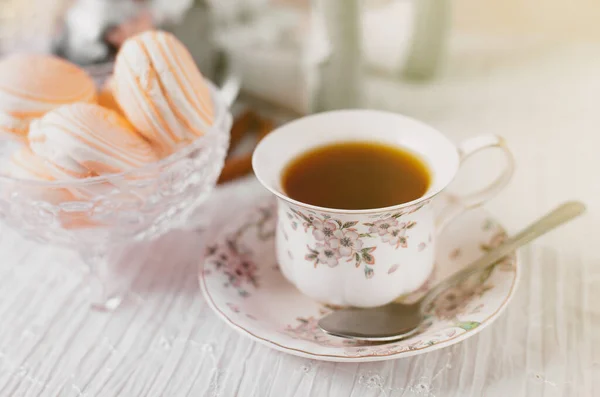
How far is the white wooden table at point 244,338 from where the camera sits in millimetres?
539

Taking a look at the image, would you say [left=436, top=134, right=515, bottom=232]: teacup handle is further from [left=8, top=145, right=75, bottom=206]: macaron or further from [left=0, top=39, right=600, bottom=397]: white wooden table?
[left=8, top=145, right=75, bottom=206]: macaron

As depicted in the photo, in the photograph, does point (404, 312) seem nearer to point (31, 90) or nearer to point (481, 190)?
point (481, 190)

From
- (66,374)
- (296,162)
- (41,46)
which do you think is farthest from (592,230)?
(41,46)

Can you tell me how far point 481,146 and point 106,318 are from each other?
1.34 ft

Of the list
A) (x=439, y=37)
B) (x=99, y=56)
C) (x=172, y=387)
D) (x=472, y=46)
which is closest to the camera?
(x=172, y=387)

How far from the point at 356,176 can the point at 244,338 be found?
198 millimetres

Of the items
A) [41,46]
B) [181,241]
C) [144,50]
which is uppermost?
[144,50]

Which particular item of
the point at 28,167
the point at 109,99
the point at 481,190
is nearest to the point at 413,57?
the point at 481,190

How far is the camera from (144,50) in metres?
0.61

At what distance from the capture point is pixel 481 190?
0.64m

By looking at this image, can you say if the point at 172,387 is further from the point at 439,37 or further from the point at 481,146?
the point at 439,37

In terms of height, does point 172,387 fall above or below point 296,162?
below

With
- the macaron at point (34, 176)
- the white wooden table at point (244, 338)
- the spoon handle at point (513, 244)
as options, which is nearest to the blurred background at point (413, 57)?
the white wooden table at point (244, 338)

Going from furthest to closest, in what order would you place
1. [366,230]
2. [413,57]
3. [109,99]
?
[413,57]
[109,99]
[366,230]
